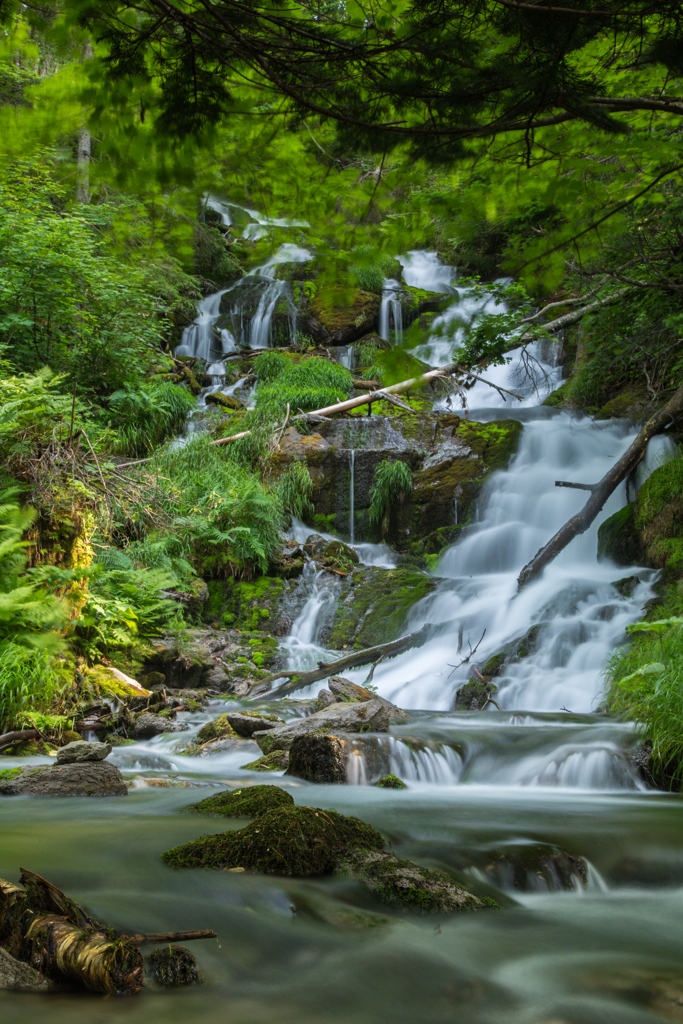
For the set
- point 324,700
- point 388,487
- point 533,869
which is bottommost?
point 324,700

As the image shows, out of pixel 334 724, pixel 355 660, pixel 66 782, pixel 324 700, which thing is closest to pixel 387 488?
pixel 355 660

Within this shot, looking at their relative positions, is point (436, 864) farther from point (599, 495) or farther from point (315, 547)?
point (315, 547)

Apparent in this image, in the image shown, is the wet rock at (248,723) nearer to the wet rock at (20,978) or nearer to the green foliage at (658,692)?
the green foliage at (658,692)

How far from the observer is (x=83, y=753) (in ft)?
16.7

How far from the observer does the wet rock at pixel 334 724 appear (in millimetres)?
6012

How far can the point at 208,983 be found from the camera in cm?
216

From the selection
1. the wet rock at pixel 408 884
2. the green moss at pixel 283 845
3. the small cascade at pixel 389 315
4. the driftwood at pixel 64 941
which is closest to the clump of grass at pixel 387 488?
the small cascade at pixel 389 315

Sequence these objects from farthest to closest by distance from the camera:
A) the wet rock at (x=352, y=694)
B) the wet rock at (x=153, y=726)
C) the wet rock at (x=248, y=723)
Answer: the wet rock at (x=352, y=694) → the wet rock at (x=153, y=726) → the wet rock at (x=248, y=723)

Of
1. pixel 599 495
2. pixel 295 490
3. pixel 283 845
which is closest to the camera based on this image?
pixel 283 845

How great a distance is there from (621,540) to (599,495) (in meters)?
1.13

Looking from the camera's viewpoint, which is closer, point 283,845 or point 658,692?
point 283,845


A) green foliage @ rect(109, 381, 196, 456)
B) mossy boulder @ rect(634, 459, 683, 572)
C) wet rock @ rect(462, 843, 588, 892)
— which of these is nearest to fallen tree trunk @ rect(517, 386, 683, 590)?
mossy boulder @ rect(634, 459, 683, 572)

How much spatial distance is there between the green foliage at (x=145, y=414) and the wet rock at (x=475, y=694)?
297 inches

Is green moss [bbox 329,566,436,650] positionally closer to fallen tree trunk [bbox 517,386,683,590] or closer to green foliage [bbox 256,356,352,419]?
fallen tree trunk [bbox 517,386,683,590]
